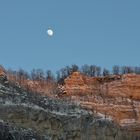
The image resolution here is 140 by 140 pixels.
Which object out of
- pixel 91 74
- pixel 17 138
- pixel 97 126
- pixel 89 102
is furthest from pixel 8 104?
pixel 91 74

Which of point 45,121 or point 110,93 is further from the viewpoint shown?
point 110,93

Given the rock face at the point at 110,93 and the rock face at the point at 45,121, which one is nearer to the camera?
the rock face at the point at 45,121

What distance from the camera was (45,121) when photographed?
6256cm

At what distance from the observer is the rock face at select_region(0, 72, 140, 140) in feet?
181

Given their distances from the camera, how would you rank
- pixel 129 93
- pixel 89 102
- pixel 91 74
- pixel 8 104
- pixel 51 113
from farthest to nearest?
pixel 91 74 → pixel 129 93 → pixel 89 102 → pixel 51 113 → pixel 8 104

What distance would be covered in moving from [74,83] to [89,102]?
33.0 feet

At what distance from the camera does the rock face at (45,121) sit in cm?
5509

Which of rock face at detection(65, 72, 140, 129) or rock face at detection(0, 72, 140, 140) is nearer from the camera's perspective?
rock face at detection(0, 72, 140, 140)

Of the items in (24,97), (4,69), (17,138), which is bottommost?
(17,138)

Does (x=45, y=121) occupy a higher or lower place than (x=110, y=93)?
lower

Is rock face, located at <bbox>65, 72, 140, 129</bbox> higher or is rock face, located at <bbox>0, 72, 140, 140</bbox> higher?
rock face, located at <bbox>65, 72, 140, 129</bbox>

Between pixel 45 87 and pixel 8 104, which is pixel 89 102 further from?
pixel 8 104

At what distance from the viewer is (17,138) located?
45.9m

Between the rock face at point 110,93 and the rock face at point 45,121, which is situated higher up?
the rock face at point 110,93
